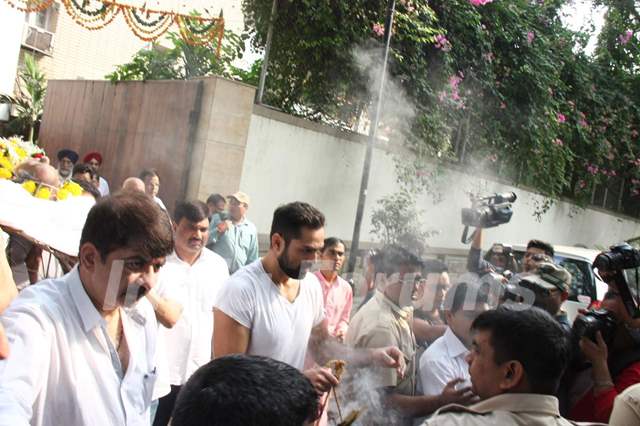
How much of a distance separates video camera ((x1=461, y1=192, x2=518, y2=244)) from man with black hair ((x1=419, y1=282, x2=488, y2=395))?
1512 mm

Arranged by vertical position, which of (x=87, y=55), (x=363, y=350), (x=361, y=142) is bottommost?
(x=363, y=350)

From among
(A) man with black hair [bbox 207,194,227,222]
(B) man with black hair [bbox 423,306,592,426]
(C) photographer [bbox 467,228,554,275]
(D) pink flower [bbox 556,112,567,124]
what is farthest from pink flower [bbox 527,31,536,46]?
(B) man with black hair [bbox 423,306,592,426]

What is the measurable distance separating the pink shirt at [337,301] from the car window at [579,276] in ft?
9.96

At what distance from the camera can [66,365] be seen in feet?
4.98

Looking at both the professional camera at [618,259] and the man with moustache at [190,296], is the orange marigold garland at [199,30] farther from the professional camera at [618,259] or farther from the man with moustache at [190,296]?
the professional camera at [618,259]

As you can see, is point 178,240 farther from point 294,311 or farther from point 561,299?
point 561,299

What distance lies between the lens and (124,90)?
8734 mm

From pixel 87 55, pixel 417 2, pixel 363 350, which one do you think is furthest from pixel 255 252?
pixel 87 55

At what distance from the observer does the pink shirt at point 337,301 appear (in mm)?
3688

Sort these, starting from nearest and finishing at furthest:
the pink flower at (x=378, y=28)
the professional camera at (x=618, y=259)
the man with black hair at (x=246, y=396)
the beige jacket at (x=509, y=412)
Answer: the man with black hair at (x=246, y=396) → the beige jacket at (x=509, y=412) → the professional camera at (x=618, y=259) → the pink flower at (x=378, y=28)

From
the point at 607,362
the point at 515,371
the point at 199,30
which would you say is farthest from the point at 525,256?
the point at 199,30

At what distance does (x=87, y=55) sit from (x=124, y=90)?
393 inches

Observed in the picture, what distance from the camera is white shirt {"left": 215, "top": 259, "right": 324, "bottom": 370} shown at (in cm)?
246

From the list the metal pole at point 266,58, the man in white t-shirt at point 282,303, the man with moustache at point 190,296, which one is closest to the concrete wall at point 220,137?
the metal pole at point 266,58
